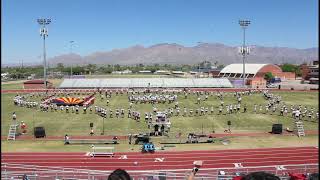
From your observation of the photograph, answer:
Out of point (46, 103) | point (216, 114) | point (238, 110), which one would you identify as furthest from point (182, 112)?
point (46, 103)

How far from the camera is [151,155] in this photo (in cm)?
2308

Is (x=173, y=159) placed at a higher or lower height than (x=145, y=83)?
lower

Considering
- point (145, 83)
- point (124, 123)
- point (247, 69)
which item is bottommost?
point (124, 123)

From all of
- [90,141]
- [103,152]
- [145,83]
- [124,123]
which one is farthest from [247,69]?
[103,152]

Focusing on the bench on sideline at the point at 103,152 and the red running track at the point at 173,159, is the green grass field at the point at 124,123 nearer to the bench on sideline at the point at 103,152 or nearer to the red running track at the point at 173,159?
the bench on sideline at the point at 103,152

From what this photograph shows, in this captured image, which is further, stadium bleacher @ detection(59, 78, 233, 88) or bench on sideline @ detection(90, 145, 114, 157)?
stadium bleacher @ detection(59, 78, 233, 88)

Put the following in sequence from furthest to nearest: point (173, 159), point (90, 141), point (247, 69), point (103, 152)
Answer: point (247, 69), point (90, 141), point (103, 152), point (173, 159)

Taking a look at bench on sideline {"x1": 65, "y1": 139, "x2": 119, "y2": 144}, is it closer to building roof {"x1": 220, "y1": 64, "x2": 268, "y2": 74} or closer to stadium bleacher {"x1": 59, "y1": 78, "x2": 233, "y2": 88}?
stadium bleacher {"x1": 59, "y1": 78, "x2": 233, "y2": 88}

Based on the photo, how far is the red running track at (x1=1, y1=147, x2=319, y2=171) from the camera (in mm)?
21219

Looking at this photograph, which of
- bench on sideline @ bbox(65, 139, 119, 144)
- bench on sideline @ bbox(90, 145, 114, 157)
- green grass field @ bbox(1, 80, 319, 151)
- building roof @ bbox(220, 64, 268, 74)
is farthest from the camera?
building roof @ bbox(220, 64, 268, 74)

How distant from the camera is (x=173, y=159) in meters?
22.3

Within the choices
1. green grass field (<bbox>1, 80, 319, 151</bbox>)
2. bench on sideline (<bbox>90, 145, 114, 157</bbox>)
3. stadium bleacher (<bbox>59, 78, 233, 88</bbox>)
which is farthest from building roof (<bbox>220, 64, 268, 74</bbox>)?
bench on sideline (<bbox>90, 145, 114, 157</bbox>)

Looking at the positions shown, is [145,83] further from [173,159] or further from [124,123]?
[173,159]

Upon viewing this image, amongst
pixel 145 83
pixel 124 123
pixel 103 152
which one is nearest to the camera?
pixel 103 152
